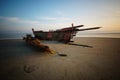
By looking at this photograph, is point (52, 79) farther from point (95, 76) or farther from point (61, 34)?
point (61, 34)

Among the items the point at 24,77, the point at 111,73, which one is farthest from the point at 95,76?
the point at 24,77

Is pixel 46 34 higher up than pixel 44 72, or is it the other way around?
pixel 46 34

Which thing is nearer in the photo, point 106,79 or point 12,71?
point 106,79

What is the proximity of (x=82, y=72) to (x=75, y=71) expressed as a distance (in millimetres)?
291

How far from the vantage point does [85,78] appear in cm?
347

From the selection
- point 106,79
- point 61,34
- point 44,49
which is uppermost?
point 61,34

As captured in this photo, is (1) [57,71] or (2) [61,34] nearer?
(1) [57,71]

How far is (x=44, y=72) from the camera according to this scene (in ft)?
12.9

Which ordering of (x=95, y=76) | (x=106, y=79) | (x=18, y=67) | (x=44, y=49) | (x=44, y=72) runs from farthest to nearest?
(x=44, y=49)
(x=18, y=67)
(x=44, y=72)
(x=95, y=76)
(x=106, y=79)

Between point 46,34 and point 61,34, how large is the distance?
332 cm

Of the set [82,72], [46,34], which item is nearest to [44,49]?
[82,72]

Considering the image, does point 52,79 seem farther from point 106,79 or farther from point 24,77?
point 106,79

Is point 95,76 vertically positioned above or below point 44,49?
below

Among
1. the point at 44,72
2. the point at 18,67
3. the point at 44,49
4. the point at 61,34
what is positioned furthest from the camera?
the point at 61,34
